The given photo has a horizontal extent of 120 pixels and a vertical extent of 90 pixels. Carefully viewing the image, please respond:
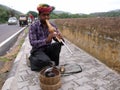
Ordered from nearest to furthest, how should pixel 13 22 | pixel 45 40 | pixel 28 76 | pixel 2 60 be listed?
pixel 45 40 → pixel 28 76 → pixel 2 60 → pixel 13 22

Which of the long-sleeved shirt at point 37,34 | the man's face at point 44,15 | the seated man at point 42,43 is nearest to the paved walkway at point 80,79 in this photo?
the seated man at point 42,43

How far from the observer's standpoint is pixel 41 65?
15.0 ft

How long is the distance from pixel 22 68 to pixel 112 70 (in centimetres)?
232

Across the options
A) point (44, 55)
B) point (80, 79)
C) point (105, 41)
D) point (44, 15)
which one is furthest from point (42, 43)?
point (105, 41)

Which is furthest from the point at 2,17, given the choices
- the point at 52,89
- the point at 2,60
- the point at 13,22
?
the point at 52,89

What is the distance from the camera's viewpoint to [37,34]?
457 cm

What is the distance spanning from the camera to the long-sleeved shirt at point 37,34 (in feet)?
14.6

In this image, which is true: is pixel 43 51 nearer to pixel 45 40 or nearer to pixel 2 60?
pixel 45 40

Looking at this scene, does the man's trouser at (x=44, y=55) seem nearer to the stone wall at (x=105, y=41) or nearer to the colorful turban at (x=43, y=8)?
the colorful turban at (x=43, y=8)

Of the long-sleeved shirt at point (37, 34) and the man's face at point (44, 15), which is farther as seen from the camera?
the long-sleeved shirt at point (37, 34)

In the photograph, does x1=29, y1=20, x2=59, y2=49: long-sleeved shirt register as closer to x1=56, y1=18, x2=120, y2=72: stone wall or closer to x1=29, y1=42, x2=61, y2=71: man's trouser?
x1=29, y1=42, x2=61, y2=71: man's trouser

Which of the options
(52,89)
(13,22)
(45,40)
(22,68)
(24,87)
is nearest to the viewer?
(52,89)

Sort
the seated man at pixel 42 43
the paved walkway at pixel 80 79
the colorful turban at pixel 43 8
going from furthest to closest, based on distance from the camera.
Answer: the seated man at pixel 42 43 < the colorful turban at pixel 43 8 < the paved walkway at pixel 80 79

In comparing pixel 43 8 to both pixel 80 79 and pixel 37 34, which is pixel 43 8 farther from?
pixel 80 79
